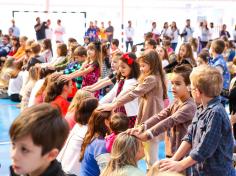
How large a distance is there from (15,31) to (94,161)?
18.7 m

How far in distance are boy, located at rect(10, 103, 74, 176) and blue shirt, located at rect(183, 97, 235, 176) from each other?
129 centimetres

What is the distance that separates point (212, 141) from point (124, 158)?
0.55m

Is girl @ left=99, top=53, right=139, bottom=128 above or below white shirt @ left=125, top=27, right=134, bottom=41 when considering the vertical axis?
above

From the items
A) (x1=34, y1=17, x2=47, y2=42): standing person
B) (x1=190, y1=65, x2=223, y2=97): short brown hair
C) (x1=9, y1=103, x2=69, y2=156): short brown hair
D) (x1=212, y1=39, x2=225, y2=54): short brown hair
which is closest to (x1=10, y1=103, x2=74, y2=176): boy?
(x1=9, y1=103, x2=69, y2=156): short brown hair

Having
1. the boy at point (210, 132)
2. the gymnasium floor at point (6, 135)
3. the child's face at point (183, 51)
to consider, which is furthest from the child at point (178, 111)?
the child's face at point (183, 51)

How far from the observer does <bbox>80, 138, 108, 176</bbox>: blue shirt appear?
349 centimetres

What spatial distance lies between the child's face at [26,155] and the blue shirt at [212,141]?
4.38 feet

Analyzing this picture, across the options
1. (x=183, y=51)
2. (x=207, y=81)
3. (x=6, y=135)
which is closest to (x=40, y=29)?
(x=6, y=135)

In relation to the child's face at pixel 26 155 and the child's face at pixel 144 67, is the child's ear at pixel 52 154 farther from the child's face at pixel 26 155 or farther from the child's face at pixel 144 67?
the child's face at pixel 144 67

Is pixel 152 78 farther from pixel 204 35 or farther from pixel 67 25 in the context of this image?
pixel 67 25

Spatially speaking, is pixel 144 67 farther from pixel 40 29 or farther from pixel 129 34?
pixel 129 34

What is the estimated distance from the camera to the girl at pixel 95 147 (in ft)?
11.4

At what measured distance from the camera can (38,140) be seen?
1760mm

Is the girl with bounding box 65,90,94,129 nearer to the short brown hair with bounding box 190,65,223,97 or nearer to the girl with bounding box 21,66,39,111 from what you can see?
the short brown hair with bounding box 190,65,223,97
